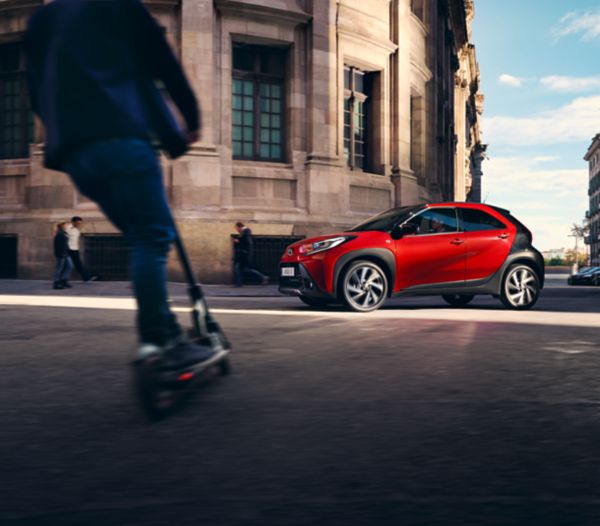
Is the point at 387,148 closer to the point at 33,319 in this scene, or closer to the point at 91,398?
the point at 33,319

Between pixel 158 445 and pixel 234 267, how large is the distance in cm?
1660

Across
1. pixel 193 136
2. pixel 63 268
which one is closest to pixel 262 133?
pixel 63 268

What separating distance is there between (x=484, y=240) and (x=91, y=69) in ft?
28.4

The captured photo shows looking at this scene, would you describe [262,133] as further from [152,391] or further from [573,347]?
[152,391]

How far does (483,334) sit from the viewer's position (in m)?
7.25

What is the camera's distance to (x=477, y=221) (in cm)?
1122

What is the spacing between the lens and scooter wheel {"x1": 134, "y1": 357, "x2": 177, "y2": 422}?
3.19 meters

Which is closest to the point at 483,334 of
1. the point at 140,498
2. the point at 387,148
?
the point at 140,498

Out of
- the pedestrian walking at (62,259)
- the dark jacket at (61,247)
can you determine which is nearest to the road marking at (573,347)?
the pedestrian walking at (62,259)

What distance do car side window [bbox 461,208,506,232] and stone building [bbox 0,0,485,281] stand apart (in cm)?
→ 952

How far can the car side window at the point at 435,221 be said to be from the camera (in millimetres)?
10875

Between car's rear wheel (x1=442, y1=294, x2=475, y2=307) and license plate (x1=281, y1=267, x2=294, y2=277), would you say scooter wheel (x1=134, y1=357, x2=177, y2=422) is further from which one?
car's rear wheel (x1=442, y1=294, x2=475, y2=307)

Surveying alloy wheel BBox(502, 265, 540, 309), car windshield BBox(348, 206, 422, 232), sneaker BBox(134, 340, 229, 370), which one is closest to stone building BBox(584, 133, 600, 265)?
alloy wheel BBox(502, 265, 540, 309)

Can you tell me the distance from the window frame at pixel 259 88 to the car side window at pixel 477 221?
35.8 feet
